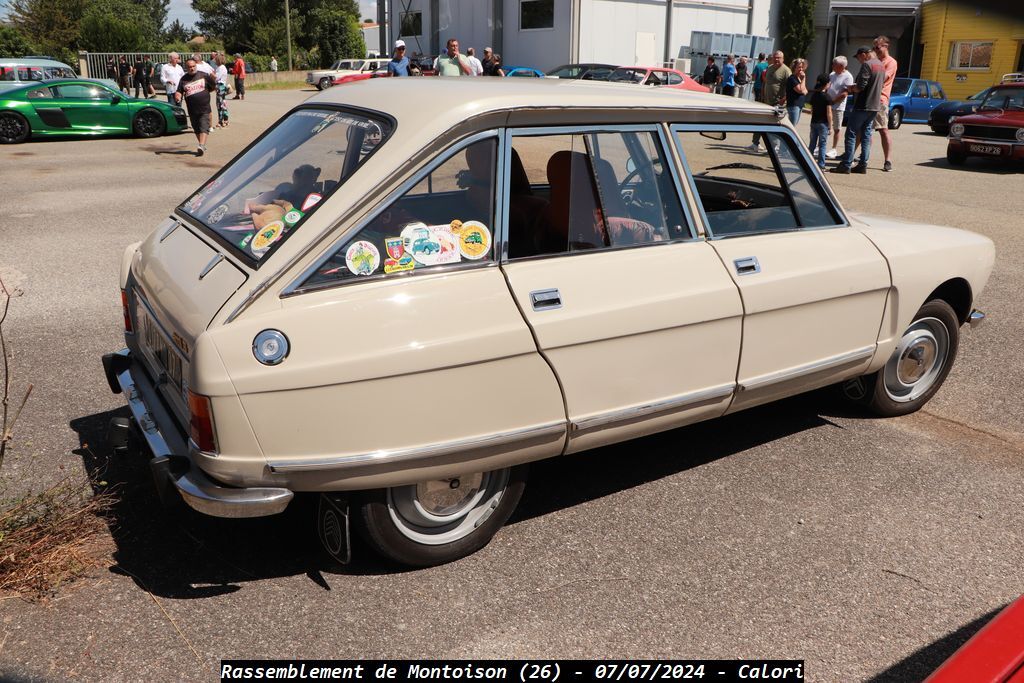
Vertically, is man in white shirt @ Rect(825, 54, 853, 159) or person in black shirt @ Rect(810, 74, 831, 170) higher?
man in white shirt @ Rect(825, 54, 853, 159)

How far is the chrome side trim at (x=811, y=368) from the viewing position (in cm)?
390

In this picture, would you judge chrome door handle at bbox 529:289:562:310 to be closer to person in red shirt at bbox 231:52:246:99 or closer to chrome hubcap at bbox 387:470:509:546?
chrome hubcap at bbox 387:470:509:546

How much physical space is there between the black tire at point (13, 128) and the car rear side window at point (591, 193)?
17130 millimetres

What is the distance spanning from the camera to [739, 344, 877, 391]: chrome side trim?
3898 mm

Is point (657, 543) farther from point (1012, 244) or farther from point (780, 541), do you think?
point (1012, 244)

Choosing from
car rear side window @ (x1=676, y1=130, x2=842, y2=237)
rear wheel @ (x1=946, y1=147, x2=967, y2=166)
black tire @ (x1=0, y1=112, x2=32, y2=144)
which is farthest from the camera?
black tire @ (x1=0, y1=112, x2=32, y2=144)

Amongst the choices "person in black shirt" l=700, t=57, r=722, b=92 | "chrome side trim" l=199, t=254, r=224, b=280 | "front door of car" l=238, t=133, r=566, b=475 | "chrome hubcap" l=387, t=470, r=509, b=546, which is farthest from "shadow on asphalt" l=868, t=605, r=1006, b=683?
"person in black shirt" l=700, t=57, r=722, b=92

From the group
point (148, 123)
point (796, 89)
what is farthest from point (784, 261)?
point (148, 123)

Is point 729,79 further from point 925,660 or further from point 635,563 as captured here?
point 925,660

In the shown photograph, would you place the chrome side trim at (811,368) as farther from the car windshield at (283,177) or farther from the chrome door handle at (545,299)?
the car windshield at (283,177)

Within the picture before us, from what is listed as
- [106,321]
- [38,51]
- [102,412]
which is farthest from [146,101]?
[38,51]

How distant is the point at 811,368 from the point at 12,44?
149 feet
